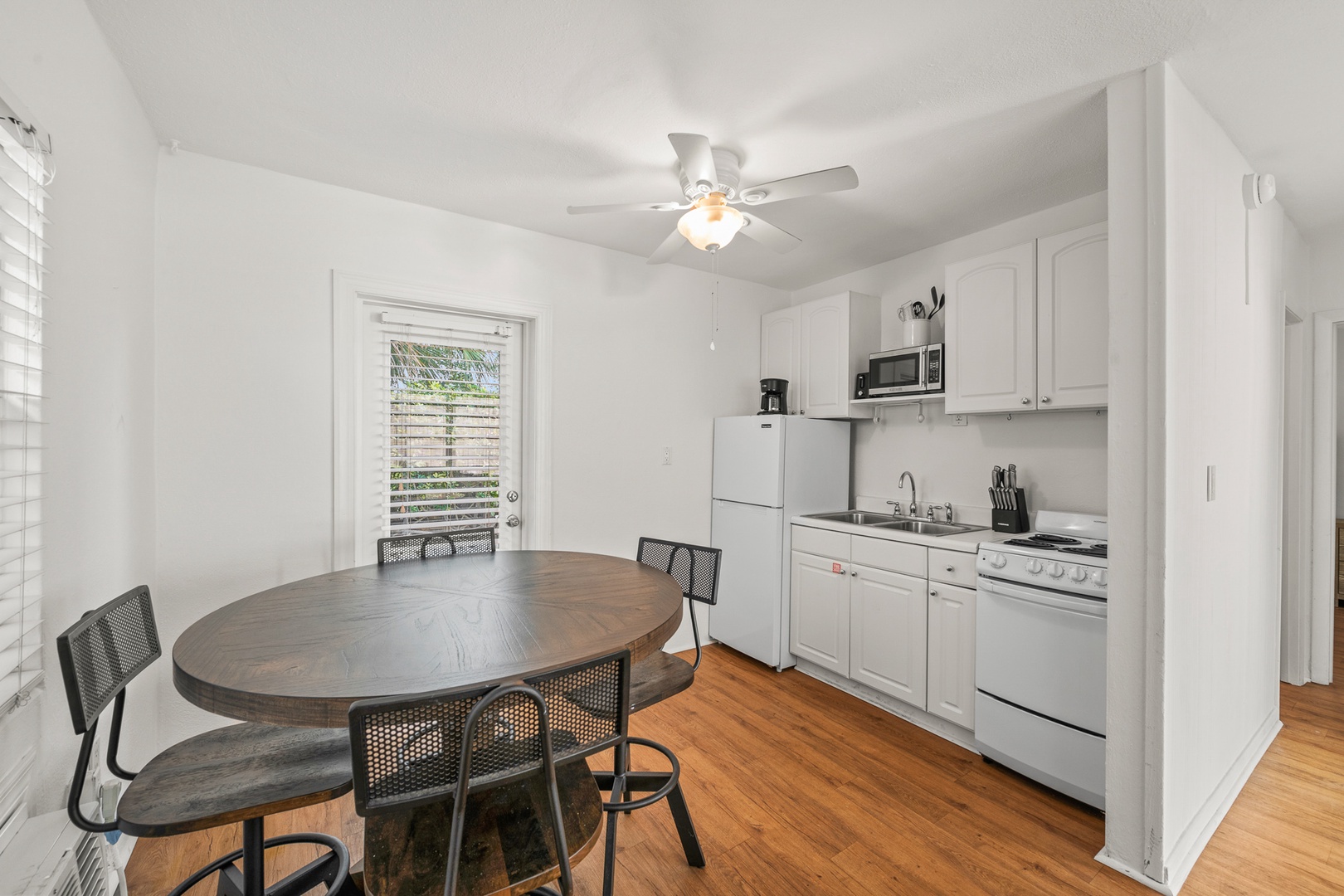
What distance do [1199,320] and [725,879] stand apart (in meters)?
2.29

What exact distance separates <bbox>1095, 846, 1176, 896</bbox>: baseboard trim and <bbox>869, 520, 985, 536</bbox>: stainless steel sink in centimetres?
135

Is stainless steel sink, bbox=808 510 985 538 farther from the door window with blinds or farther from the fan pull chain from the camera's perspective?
the door window with blinds

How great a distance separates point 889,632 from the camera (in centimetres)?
278

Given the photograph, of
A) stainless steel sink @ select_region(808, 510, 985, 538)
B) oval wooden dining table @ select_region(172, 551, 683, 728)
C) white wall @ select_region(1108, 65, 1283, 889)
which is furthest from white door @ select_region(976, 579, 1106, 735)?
oval wooden dining table @ select_region(172, 551, 683, 728)

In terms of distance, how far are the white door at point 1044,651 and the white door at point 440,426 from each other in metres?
2.29

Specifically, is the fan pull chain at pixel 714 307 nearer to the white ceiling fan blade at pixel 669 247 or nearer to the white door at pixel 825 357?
the white door at pixel 825 357

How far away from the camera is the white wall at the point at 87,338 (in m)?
1.31

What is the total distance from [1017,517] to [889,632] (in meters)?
0.83

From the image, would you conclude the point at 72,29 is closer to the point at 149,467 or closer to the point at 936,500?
the point at 149,467

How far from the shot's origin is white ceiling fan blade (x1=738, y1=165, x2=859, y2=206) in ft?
6.17

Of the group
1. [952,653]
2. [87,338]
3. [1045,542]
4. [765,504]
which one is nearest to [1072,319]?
[1045,542]

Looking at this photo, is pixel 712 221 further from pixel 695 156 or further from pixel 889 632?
pixel 889 632

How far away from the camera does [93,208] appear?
62.3 inches

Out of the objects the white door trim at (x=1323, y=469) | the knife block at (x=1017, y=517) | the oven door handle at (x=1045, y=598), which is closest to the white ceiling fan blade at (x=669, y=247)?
the oven door handle at (x=1045, y=598)
